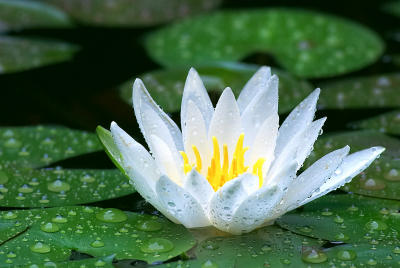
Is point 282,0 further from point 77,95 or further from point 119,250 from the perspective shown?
point 119,250

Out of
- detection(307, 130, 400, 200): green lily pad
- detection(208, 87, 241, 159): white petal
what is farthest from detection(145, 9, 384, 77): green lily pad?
detection(208, 87, 241, 159): white petal

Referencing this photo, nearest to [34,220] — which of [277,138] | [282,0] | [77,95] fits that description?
[277,138]

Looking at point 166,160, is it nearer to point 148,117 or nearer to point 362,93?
point 148,117

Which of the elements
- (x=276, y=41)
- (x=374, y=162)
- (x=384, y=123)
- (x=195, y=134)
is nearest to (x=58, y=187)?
(x=195, y=134)

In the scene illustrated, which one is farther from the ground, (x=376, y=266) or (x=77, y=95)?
(x=77, y=95)

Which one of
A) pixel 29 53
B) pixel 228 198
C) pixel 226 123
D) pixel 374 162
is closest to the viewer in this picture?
pixel 228 198
